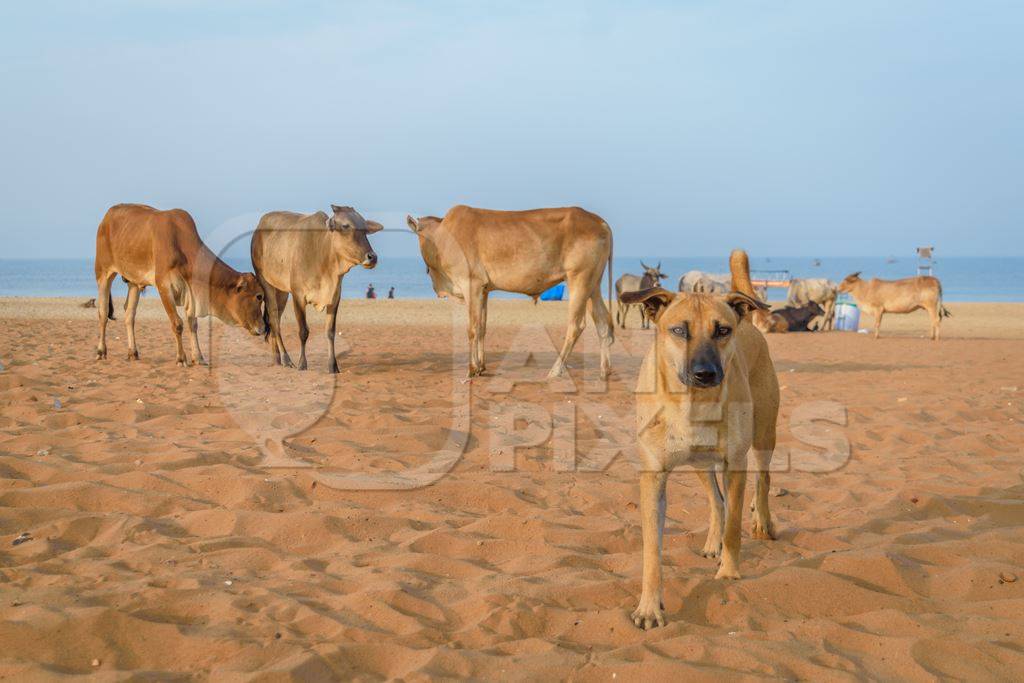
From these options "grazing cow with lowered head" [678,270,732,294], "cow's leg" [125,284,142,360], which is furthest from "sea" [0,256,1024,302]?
"cow's leg" [125,284,142,360]

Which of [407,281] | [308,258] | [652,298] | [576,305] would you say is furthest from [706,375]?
[407,281]

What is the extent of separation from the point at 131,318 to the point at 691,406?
11.1m

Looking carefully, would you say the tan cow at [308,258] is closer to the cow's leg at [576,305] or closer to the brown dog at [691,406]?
the cow's leg at [576,305]

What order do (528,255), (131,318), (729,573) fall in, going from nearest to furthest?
(729,573) < (528,255) < (131,318)

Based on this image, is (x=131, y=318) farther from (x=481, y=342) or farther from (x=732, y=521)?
(x=732, y=521)

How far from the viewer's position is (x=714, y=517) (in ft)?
→ 16.2

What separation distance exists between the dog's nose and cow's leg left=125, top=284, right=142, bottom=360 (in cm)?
1077

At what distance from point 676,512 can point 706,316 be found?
2.01m

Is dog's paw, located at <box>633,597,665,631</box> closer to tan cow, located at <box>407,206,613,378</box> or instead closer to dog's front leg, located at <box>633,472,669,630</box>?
dog's front leg, located at <box>633,472,669,630</box>

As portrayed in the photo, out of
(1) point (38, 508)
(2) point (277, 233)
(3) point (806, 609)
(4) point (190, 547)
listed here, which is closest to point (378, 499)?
(4) point (190, 547)

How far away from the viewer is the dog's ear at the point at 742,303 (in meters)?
4.40

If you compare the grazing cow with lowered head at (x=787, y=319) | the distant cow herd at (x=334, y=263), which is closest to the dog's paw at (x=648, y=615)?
the distant cow herd at (x=334, y=263)

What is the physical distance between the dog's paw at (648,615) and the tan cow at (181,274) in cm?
969

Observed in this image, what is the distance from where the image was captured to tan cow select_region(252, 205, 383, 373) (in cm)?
1200
